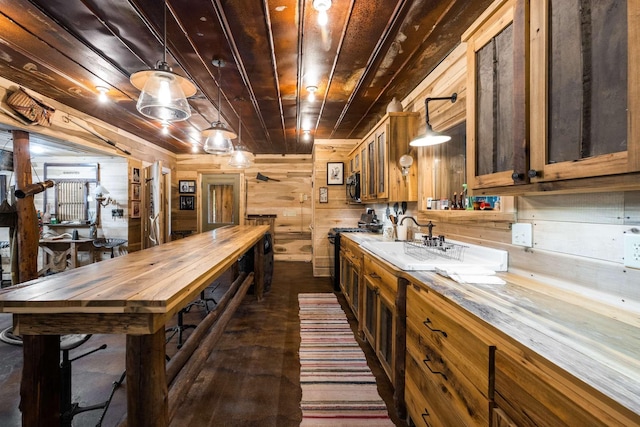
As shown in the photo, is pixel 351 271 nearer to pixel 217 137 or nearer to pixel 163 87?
pixel 217 137

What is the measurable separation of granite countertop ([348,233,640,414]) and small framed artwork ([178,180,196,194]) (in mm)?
6239

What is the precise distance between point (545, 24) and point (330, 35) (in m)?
1.37

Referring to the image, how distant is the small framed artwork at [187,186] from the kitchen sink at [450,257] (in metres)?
5.42

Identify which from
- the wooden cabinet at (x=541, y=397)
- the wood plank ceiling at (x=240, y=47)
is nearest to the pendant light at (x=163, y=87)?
the wood plank ceiling at (x=240, y=47)

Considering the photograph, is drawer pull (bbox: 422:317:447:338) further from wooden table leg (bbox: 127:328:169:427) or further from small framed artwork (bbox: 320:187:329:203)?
small framed artwork (bbox: 320:187:329:203)

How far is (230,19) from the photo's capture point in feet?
5.92

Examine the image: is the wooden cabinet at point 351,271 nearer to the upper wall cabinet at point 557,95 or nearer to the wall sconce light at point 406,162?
the wall sconce light at point 406,162

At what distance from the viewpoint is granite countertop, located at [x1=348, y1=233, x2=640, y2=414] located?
2.01 feet

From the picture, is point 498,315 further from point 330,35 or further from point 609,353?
point 330,35

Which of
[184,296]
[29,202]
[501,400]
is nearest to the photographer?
[501,400]

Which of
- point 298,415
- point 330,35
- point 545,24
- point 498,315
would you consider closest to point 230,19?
point 330,35

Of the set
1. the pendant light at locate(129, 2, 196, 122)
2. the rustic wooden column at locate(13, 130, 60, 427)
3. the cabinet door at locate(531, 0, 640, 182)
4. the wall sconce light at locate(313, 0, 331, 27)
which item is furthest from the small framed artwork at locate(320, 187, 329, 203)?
the rustic wooden column at locate(13, 130, 60, 427)

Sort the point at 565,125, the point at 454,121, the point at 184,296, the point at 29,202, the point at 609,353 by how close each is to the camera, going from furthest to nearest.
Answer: the point at 29,202, the point at 454,121, the point at 184,296, the point at 565,125, the point at 609,353

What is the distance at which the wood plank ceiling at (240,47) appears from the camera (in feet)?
5.63
